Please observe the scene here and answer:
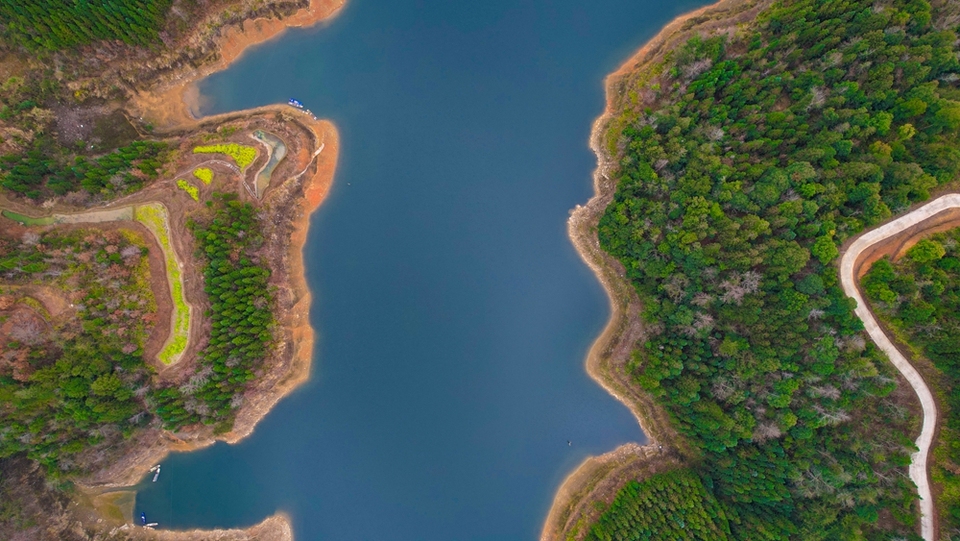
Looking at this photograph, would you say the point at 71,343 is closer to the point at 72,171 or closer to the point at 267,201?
the point at 72,171

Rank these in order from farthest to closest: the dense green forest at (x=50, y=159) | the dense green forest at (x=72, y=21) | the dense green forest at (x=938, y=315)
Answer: the dense green forest at (x=50, y=159)
the dense green forest at (x=72, y=21)
the dense green forest at (x=938, y=315)

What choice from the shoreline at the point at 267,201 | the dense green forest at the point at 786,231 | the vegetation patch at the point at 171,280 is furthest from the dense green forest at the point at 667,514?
the vegetation patch at the point at 171,280

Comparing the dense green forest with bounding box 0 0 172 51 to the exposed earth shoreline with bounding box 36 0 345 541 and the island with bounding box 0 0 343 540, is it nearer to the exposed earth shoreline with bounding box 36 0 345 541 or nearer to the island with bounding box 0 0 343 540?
the island with bounding box 0 0 343 540

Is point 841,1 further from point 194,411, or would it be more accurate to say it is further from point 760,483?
point 194,411

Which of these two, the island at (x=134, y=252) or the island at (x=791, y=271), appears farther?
the island at (x=134, y=252)

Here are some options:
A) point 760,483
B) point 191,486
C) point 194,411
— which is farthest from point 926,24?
point 191,486

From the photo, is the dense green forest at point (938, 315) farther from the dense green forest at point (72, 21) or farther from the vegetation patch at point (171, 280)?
the dense green forest at point (72, 21)
